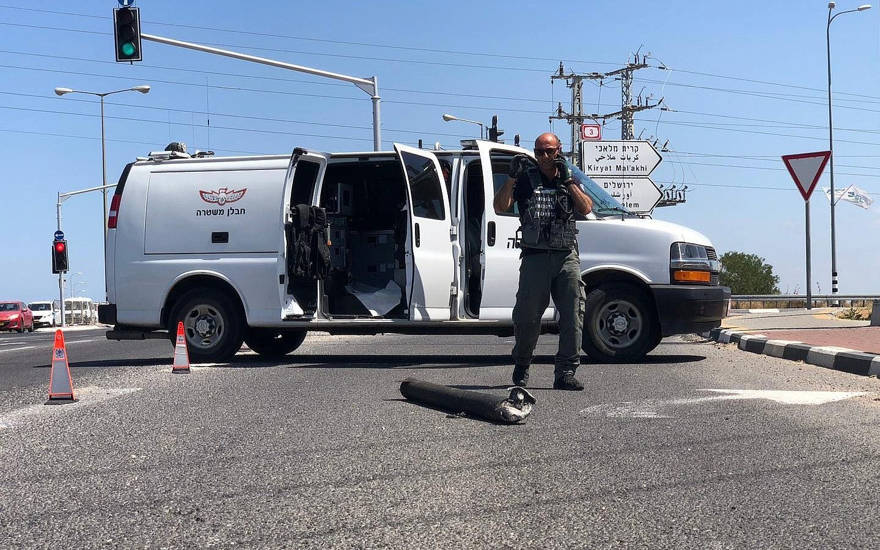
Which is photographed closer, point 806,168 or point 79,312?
point 806,168

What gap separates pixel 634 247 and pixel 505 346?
17.5ft

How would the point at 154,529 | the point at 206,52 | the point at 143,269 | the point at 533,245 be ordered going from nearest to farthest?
the point at 154,529 → the point at 533,245 → the point at 143,269 → the point at 206,52

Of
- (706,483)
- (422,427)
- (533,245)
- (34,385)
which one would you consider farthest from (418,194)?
(706,483)

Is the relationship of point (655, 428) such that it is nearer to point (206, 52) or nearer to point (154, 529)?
point (154, 529)

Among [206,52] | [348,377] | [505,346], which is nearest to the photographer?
[348,377]

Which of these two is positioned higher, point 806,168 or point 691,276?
point 806,168

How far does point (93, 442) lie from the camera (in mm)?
5930

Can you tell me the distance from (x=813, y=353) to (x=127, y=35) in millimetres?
13689

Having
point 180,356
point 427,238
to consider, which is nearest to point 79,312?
point 180,356

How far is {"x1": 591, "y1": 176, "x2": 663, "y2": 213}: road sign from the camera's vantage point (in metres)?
21.5

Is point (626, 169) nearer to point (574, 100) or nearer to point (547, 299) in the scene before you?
point (547, 299)

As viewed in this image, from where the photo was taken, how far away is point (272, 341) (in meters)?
13.0

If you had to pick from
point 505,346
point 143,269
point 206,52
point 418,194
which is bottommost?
point 505,346

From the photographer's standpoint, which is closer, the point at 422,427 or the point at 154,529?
the point at 154,529
